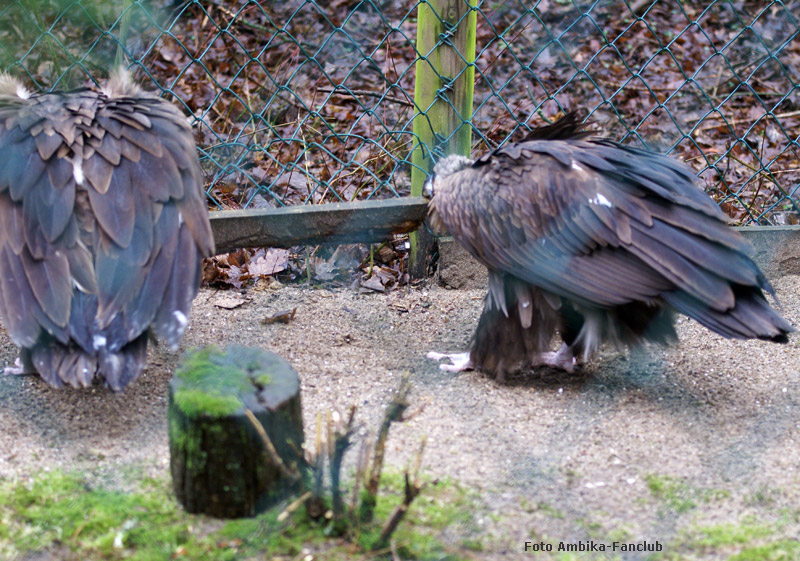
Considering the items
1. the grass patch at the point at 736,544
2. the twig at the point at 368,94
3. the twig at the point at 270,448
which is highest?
the twig at the point at 368,94

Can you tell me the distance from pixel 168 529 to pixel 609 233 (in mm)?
1832

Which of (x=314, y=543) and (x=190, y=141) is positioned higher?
(x=190, y=141)

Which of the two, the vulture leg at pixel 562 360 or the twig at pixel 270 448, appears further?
the vulture leg at pixel 562 360

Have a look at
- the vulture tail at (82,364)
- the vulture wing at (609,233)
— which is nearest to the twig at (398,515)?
the vulture tail at (82,364)

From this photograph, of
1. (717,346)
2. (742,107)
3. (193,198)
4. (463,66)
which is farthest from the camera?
(742,107)

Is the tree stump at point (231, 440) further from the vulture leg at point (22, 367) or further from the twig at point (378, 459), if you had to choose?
the vulture leg at point (22, 367)

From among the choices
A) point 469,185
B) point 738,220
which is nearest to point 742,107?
point 738,220

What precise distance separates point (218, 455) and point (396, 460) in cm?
65

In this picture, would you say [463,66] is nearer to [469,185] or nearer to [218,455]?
[469,185]

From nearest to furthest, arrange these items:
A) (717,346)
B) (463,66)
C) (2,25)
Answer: (717,346)
(463,66)
(2,25)

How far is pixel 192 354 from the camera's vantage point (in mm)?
2426

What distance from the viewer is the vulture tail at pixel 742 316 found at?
9.78 feet

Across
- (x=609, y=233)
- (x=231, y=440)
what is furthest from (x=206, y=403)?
(x=609, y=233)

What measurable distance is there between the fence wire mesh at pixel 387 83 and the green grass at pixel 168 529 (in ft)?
7.64
